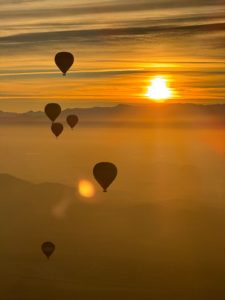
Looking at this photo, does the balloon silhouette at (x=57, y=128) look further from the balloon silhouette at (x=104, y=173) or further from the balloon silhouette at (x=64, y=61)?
the balloon silhouette at (x=64, y=61)

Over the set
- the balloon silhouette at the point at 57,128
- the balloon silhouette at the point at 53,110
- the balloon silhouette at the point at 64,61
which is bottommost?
the balloon silhouette at the point at 64,61

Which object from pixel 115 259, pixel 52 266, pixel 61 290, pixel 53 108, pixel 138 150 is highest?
pixel 115 259

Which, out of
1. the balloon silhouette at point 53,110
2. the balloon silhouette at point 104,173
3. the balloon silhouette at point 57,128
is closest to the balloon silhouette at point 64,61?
the balloon silhouette at point 53,110

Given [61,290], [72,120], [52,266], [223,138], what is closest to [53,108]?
[72,120]

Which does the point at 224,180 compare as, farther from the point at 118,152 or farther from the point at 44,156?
the point at 44,156

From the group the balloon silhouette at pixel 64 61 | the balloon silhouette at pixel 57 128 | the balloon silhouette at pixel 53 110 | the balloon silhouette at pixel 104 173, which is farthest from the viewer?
the balloon silhouette at pixel 57 128

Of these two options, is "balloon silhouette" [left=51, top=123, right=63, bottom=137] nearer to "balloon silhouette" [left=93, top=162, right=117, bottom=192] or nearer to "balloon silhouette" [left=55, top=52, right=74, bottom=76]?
"balloon silhouette" [left=93, top=162, right=117, bottom=192]
